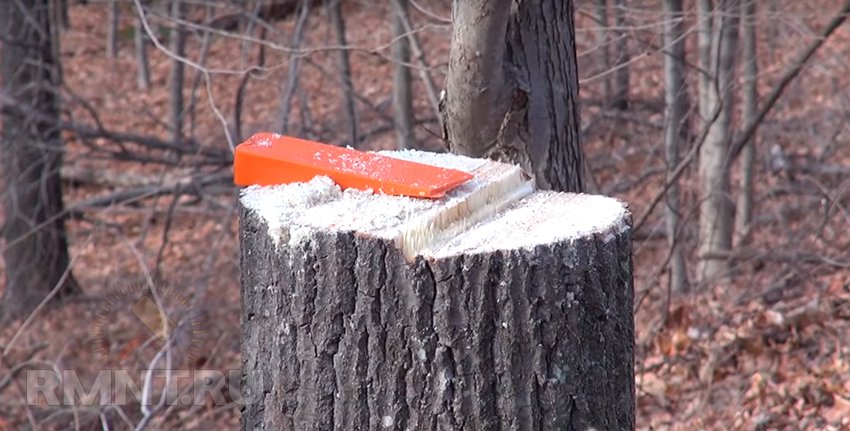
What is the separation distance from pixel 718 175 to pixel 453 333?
14.0 feet

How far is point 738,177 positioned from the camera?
741 centimetres

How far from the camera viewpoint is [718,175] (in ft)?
19.9

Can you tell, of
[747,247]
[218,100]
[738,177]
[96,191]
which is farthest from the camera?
[218,100]

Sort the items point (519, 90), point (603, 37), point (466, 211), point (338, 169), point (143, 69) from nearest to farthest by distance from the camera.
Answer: point (466, 211)
point (338, 169)
point (519, 90)
point (603, 37)
point (143, 69)

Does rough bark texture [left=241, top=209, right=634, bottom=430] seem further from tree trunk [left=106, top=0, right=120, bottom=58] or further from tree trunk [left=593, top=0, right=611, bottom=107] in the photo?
tree trunk [left=106, top=0, right=120, bottom=58]

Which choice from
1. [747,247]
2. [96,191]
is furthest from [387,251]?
[96,191]

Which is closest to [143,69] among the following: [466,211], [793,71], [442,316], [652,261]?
[652,261]

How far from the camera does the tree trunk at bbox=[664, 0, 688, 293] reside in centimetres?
A: 547

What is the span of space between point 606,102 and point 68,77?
10.0 meters

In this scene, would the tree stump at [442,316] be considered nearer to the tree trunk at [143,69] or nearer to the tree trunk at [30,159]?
the tree trunk at [30,159]

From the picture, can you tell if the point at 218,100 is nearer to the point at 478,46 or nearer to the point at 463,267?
the point at 478,46

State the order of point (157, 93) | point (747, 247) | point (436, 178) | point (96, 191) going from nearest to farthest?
point (436, 178) < point (747, 247) < point (96, 191) < point (157, 93)

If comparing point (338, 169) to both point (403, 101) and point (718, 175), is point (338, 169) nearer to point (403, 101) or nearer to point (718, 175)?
point (718, 175)

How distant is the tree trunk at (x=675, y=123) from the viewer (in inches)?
215
